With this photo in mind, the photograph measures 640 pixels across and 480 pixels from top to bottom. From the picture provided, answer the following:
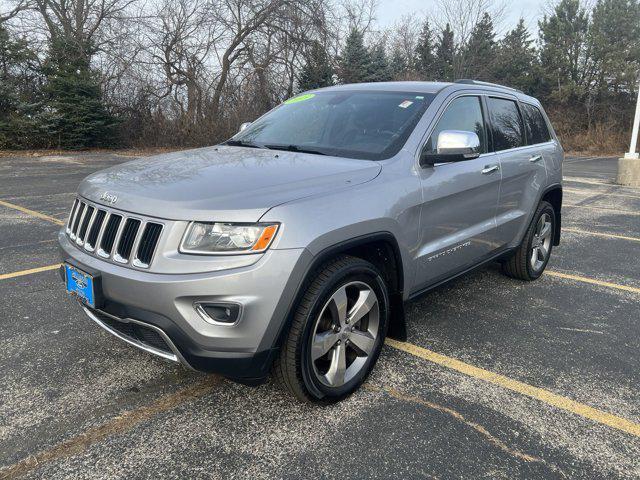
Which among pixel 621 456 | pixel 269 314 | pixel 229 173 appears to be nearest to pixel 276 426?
pixel 269 314

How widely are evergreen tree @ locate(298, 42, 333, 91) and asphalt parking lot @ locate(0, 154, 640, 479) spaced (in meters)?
21.8

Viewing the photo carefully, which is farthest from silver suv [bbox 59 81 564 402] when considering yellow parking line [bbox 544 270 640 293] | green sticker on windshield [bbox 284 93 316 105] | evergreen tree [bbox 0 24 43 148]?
evergreen tree [bbox 0 24 43 148]

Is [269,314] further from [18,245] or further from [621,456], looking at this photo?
[18,245]

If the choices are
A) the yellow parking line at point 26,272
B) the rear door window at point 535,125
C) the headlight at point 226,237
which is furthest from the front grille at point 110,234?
the rear door window at point 535,125

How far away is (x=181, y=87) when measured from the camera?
23.7m

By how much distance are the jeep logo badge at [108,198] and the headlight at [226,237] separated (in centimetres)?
55

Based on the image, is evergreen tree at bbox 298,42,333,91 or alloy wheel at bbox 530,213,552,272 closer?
alloy wheel at bbox 530,213,552,272

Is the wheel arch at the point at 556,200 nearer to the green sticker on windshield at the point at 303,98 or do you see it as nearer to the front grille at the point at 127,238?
the green sticker on windshield at the point at 303,98

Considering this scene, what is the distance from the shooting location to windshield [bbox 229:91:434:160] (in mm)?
3320

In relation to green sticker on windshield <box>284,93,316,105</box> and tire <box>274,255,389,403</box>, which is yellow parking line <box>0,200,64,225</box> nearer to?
green sticker on windshield <box>284,93,316,105</box>

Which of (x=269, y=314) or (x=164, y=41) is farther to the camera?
(x=164, y=41)

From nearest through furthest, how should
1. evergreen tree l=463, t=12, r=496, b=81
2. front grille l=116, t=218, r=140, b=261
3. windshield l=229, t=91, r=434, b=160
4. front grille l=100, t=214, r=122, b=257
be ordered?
1. front grille l=116, t=218, r=140, b=261
2. front grille l=100, t=214, r=122, b=257
3. windshield l=229, t=91, r=434, b=160
4. evergreen tree l=463, t=12, r=496, b=81

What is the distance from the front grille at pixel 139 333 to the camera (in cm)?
245

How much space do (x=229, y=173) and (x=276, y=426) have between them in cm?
134
